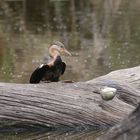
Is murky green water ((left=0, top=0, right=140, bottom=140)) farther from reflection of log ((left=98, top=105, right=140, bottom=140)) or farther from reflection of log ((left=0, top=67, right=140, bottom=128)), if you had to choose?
reflection of log ((left=98, top=105, right=140, bottom=140))

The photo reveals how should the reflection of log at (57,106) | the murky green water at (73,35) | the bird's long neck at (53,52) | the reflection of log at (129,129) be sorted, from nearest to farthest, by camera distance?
1. the reflection of log at (129,129)
2. the reflection of log at (57,106)
3. the bird's long neck at (53,52)
4. the murky green water at (73,35)

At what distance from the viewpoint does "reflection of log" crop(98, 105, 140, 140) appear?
3838 millimetres

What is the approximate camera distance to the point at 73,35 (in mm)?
15633

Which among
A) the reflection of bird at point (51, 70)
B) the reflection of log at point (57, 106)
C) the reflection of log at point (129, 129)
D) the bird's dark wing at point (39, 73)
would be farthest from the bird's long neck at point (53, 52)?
the reflection of log at point (129, 129)

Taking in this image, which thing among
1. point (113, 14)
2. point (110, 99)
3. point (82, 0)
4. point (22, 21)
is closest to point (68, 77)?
point (110, 99)

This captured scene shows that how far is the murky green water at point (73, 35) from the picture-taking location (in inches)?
451

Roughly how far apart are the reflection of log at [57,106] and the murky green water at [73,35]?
8.24ft

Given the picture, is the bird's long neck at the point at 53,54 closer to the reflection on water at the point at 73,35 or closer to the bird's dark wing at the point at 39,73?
the bird's dark wing at the point at 39,73

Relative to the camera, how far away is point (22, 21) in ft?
59.6

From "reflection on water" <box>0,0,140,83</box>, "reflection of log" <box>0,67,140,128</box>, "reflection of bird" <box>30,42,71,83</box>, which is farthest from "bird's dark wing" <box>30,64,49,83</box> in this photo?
"reflection on water" <box>0,0,140,83</box>

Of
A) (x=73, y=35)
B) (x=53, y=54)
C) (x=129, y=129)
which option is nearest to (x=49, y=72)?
(x=53, y=54)

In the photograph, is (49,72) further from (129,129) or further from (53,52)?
(129,129)

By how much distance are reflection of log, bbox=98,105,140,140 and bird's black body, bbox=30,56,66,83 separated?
12.3 ft

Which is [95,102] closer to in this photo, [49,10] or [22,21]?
[22,21]
